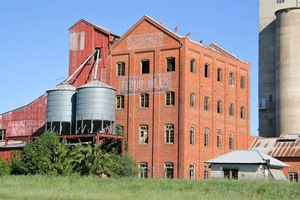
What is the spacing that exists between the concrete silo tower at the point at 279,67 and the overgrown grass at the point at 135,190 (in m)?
40.4

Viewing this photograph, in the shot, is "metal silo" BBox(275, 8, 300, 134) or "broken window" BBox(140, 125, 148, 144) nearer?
"broken window" BBox(140, 125, 148, 144)

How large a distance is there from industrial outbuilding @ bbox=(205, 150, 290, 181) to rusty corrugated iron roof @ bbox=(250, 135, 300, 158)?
26.2 feet

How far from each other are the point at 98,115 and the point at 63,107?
382 cm

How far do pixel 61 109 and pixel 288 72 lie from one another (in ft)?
118

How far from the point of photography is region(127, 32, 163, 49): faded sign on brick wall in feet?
169

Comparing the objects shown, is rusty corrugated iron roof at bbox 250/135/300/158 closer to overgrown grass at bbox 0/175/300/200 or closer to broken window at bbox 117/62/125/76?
broken window at bbox 117/62/125/76

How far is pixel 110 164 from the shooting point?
4569cm

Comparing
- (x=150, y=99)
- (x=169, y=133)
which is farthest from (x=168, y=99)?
(x=169, y=133)

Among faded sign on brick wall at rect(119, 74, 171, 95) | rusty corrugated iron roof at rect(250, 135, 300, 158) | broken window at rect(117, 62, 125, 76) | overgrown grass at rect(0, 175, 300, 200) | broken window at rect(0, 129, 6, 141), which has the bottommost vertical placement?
overgrown grass at rect(0, 175, 300, 200)

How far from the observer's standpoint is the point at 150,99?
51.2 meters

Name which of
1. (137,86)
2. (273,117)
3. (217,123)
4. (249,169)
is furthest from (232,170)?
(273,117)

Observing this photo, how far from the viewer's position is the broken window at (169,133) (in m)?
49.8

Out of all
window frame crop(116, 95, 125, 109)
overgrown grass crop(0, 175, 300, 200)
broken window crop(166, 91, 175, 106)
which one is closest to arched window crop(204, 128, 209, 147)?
broken window crop(166, 91, 175, 106)

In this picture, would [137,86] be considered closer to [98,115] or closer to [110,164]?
[98,115]
